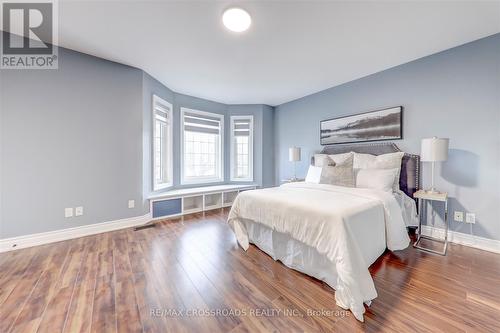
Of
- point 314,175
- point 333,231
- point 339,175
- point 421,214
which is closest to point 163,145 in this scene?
point 314,175

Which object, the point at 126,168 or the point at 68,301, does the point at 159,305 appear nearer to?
the point at 68,301

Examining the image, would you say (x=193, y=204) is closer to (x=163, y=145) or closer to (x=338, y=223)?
(x=163, y=145)

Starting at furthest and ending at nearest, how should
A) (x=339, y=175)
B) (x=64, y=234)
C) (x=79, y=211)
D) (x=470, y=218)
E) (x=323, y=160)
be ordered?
(x=323, y=160) → (x=339, y=175) → (x=79, y=211) → (x=64, y=234) → (x=470, y=218)

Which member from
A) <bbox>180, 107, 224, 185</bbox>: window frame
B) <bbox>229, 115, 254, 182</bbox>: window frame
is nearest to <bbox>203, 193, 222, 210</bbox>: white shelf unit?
<bbox>180, 107, 224, 185</bbox>: window frame

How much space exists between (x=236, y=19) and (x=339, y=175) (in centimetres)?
235

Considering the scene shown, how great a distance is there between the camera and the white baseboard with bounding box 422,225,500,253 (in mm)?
2301

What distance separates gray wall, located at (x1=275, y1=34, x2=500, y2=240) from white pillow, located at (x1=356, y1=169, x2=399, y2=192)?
25.3 inches

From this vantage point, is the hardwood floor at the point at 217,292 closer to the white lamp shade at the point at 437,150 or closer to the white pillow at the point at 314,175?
the white lamp shade at the point at 437,150

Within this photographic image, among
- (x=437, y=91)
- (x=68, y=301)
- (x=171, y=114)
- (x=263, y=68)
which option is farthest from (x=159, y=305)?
(x=437, y=91)

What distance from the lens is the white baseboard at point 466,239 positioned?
2.30 m

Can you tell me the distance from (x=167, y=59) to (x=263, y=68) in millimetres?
1446

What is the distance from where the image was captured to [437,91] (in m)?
2.69

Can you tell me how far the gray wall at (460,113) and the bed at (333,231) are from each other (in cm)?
45

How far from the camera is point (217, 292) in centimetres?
163
